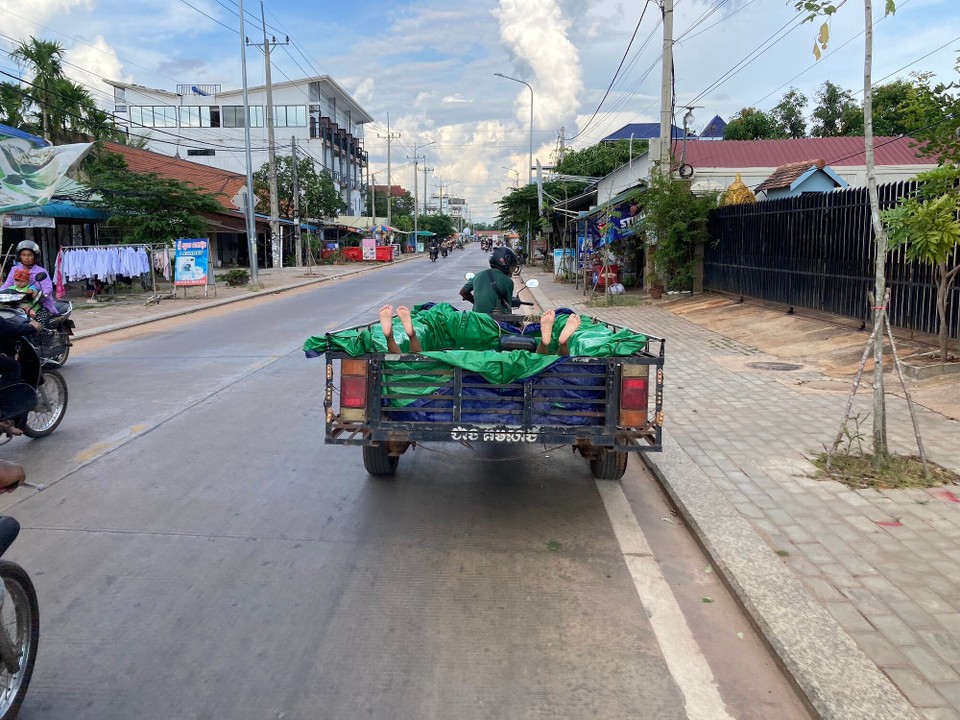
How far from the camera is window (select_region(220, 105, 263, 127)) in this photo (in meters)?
75.8

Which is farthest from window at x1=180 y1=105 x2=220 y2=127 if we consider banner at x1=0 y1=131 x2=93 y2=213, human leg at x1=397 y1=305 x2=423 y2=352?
human leg at x1=397 y1=305 x2=423 y2=352

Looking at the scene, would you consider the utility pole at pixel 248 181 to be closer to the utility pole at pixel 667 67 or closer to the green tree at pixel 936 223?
the utility pole at pixel 667 67

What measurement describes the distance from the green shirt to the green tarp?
75cm

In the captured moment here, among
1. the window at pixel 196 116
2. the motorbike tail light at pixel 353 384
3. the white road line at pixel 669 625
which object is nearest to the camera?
the white road line at pixel 669 625

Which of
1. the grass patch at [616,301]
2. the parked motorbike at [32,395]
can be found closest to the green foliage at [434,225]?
the grass patch at [616,301]

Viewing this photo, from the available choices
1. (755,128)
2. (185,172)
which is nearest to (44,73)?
(185,172)

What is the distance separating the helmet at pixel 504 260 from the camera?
24.4 feet

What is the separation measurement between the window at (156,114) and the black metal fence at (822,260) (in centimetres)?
7091

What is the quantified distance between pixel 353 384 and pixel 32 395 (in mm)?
2140

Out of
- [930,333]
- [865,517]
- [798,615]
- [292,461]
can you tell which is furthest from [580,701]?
[930,333]

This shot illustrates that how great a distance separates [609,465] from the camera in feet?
19.8

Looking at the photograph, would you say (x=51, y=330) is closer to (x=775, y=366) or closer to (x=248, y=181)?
(x=775, y=366)

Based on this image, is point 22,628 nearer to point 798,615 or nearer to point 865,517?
point 798,615

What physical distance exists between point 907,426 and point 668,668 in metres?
5.13
